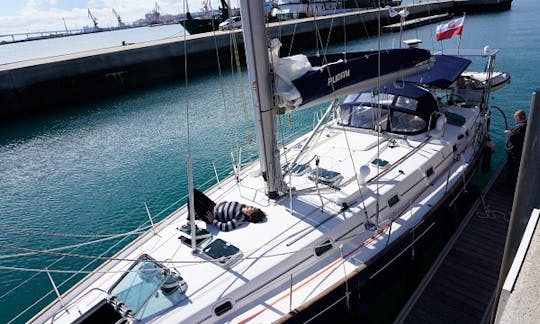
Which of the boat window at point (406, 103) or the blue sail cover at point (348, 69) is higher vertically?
the blue sail cover at point (348, 69)

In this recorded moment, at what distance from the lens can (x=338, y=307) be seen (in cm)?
663

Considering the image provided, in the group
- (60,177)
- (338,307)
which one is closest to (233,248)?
(338,307)

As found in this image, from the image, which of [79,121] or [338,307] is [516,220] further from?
[79,121]

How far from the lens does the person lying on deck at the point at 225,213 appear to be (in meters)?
7.43

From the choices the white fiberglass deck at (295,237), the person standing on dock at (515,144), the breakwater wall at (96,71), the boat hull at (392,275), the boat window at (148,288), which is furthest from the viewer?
the breakwater wall at (96,71)

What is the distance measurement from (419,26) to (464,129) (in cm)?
4855

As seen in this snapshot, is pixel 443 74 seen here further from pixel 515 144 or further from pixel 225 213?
pixel 225 213

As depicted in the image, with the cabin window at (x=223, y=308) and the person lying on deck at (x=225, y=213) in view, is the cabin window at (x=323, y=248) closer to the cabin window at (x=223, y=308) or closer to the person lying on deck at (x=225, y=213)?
the person lying on deck at (x=225, y=213)

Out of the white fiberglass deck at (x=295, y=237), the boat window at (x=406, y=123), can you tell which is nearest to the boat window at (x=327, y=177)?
Answer: the white fiberglass deck at (x=295, y=237)

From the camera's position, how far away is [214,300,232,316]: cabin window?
591 centimetres

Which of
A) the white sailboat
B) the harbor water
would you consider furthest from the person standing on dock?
the harbor water

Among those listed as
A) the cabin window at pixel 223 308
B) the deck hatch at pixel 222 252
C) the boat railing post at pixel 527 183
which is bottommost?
the cabin window at pixel 223 308

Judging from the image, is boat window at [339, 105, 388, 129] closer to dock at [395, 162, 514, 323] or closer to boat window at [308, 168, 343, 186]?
boat window at [308, 168, 343, 186]

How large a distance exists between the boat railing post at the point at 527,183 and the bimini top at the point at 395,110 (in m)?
6.83
